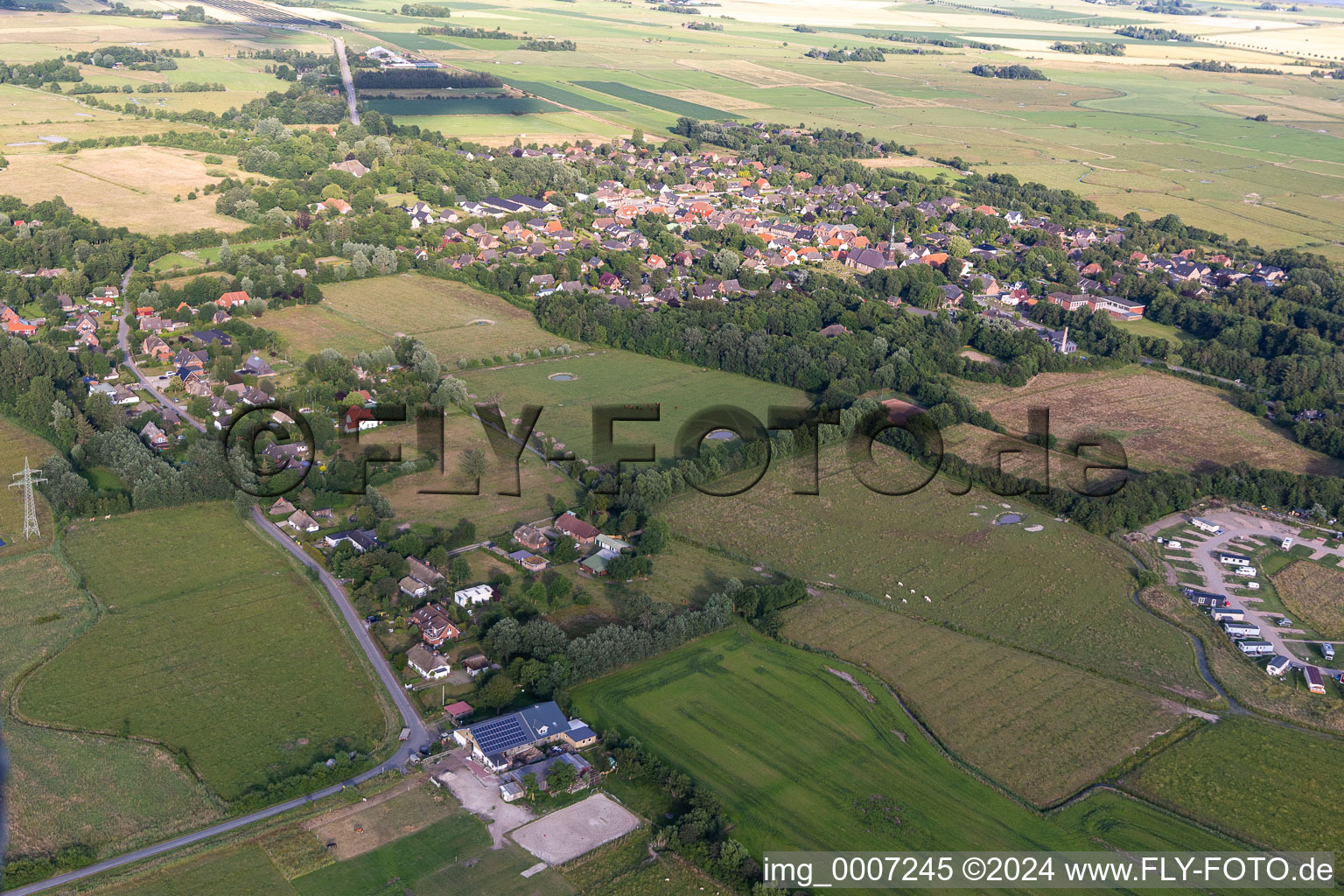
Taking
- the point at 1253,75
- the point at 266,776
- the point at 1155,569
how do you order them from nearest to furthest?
1. the point at 266,776
2. the point at 1155,569
3. the point at 1253,75

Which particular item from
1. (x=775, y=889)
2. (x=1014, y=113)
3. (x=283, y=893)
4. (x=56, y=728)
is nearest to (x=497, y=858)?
(x=283, y=893)

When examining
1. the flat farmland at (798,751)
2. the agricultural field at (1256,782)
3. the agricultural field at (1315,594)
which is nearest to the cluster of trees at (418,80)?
the flat farmland at (798,751)

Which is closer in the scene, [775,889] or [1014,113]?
[775,889]

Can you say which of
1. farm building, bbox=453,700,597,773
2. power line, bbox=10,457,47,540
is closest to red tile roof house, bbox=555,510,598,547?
farm building, bbox=453,700,597,773

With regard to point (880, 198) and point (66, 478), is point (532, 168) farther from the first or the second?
point (66, 478)

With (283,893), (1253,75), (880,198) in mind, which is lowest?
(283,893)

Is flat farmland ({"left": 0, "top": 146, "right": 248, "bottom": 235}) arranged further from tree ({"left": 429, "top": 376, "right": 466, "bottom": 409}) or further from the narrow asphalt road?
tree ({"left": 429, "top": 376, "right": 466, "bottom": 409})

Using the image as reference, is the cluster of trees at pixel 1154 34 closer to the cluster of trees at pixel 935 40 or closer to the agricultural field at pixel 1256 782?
the cluster of trees at pixel 935 40

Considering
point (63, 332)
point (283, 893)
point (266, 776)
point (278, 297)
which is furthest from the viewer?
point (278, 297)
